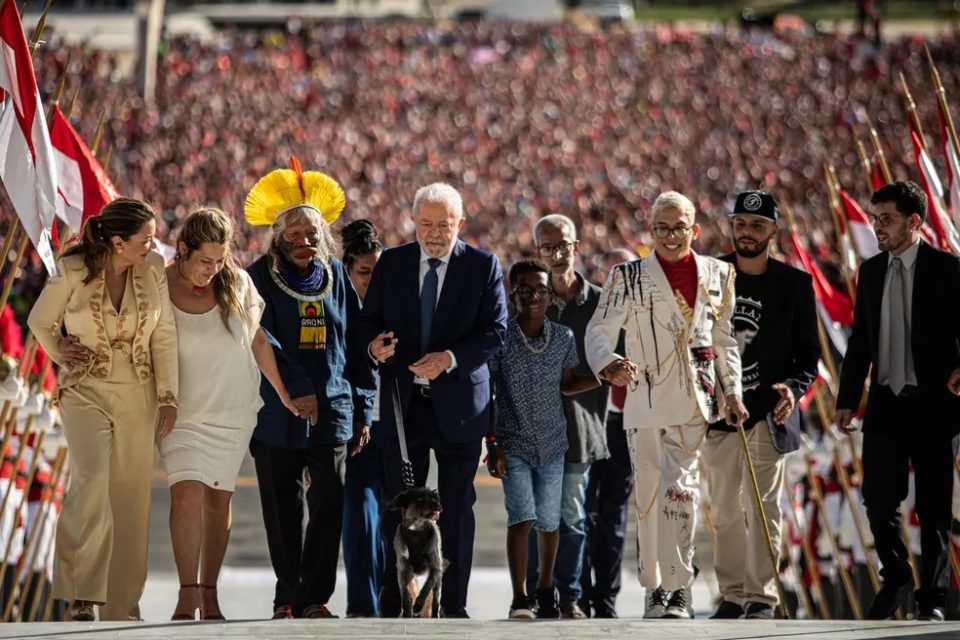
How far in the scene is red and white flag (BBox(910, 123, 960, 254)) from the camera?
9.33m

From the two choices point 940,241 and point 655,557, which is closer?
point 655,557

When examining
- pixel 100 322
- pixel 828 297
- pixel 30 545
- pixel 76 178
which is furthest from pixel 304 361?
pixel 828 297

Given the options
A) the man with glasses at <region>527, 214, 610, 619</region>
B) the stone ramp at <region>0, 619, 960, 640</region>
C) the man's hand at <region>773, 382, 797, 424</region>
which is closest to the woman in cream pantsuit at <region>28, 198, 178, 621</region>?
the stone ramp at <region>0, 619, 960, 640</region>

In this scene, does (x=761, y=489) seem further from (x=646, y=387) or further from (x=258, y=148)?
(x=258, y=148)

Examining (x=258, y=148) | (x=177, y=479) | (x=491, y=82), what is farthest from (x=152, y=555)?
(x=491, y=82)

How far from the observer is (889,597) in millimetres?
7574

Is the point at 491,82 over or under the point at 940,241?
over

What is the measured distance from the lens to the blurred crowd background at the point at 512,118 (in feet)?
95.6

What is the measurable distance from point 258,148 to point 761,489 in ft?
81.8

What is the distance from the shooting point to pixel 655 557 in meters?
7.53

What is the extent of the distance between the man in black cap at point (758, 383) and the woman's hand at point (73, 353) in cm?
276

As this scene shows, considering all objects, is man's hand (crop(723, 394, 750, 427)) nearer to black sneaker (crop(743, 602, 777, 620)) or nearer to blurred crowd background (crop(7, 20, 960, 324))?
black sneaker (crop(743, 602, 777, 620))

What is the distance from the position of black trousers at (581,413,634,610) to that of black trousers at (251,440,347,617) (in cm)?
182

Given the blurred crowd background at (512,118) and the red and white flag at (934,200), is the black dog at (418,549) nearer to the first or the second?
the red and white flag at (934,200)
